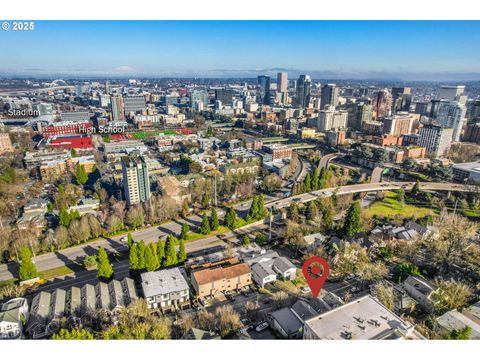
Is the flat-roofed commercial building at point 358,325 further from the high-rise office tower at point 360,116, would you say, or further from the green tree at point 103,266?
the high-rise office tower at point 360,116

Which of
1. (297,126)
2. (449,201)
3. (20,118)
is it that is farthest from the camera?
(297,126)

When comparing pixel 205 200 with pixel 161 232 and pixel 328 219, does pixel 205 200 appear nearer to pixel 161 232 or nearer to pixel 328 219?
pixel 161 232

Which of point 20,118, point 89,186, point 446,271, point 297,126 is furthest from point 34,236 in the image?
point 297,126

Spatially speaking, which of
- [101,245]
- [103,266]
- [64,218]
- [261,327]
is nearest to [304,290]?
[261,327]

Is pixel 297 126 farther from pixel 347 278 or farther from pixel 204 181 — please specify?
pixel 347 278

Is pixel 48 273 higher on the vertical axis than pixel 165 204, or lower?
lower

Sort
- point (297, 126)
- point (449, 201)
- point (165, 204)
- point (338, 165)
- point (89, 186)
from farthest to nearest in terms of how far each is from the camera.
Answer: point (297, 126) → point (338, 165) → point (89, 186) → point (449, 201) → point (165, 204)

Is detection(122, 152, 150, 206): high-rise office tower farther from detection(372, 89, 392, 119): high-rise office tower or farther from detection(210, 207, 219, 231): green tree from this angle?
detection(372, 89, 392, 119): high-rise office tower
